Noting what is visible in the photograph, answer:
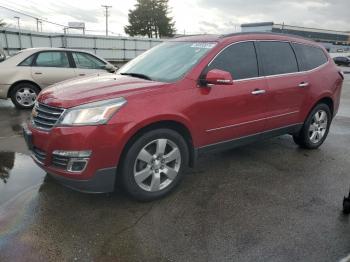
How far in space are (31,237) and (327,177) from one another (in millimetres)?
3546

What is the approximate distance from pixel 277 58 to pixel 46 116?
3113mm

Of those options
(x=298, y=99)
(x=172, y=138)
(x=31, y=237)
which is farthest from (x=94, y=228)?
(x=298, y=99)

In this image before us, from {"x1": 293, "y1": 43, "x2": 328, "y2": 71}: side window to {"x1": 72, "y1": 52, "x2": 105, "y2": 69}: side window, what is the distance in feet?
17.7

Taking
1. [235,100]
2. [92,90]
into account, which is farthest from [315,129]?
[92,90]

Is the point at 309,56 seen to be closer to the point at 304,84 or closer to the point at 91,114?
the point at 304,84

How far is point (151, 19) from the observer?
201ft

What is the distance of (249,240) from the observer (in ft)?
9.64

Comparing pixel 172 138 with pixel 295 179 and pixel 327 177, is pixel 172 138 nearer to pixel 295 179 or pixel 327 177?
pixel 295 179

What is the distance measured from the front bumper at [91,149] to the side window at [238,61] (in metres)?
1.48

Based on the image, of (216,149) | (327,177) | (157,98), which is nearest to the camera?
(157,98)

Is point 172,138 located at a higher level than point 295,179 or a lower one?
higher

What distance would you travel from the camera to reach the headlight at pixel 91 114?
3.06 m

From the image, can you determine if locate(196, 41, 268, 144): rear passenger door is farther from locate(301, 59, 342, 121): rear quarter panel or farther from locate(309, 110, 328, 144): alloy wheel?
locate(309, 110, 328, 144): alloy wheel

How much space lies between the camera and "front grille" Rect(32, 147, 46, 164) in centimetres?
328
